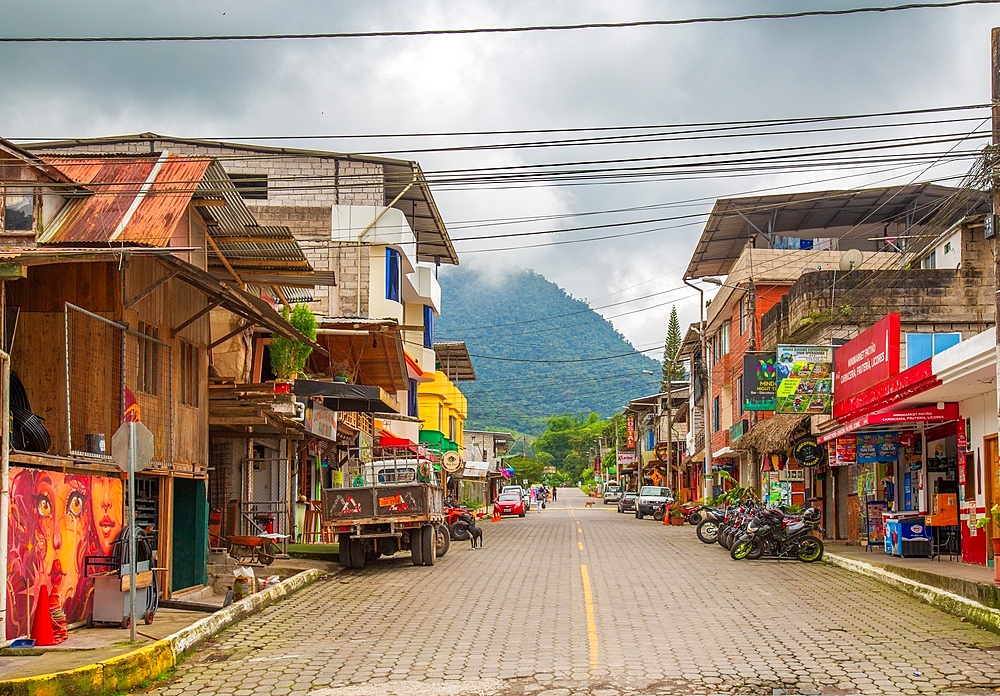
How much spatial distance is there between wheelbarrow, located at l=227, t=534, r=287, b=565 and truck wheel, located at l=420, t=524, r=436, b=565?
130 inches

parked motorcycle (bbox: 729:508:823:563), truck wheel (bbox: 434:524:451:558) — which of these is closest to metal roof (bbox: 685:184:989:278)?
parked motorcycle (bbox: 729:508:823:563)

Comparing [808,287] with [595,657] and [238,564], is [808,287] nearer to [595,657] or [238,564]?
[238,564]

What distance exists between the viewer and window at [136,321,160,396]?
15680 mm

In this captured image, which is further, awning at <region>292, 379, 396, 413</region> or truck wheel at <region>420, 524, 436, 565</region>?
truck wheel at <region>420, 524, 436, 565</region>

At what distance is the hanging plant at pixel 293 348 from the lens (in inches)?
888

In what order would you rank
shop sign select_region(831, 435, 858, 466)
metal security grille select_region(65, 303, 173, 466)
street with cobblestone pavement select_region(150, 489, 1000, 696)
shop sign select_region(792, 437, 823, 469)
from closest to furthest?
street with cobblestone pavement select_region(150, 489, 1000, 696) < metal security grille select_region(65, 303, 173, 466) < shop sign select_region(831, 435, 858, 466) < shop sign select_region(792, 437, 823, 469)

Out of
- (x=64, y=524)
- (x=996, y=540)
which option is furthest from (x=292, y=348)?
(x=996, y=540)

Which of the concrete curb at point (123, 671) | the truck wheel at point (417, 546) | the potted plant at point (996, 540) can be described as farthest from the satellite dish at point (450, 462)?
the concrete curb at point (123, 671)

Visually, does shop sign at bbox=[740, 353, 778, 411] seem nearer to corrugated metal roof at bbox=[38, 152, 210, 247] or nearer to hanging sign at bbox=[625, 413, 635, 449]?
corrugated metal roof at bbox=[38, 152, 210, 247]

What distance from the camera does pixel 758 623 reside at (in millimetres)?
14023

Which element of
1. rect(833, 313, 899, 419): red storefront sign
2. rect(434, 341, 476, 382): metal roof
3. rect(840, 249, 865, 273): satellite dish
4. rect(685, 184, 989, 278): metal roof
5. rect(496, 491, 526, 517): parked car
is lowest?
rect(496, 491, 526, 517): parked car

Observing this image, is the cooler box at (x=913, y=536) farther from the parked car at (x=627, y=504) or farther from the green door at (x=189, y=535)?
the parked car at (x=627, y=504)

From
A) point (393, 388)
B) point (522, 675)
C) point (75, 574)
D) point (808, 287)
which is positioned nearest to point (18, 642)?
point (75, 574)

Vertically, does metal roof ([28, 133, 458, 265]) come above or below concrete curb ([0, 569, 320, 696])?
above
